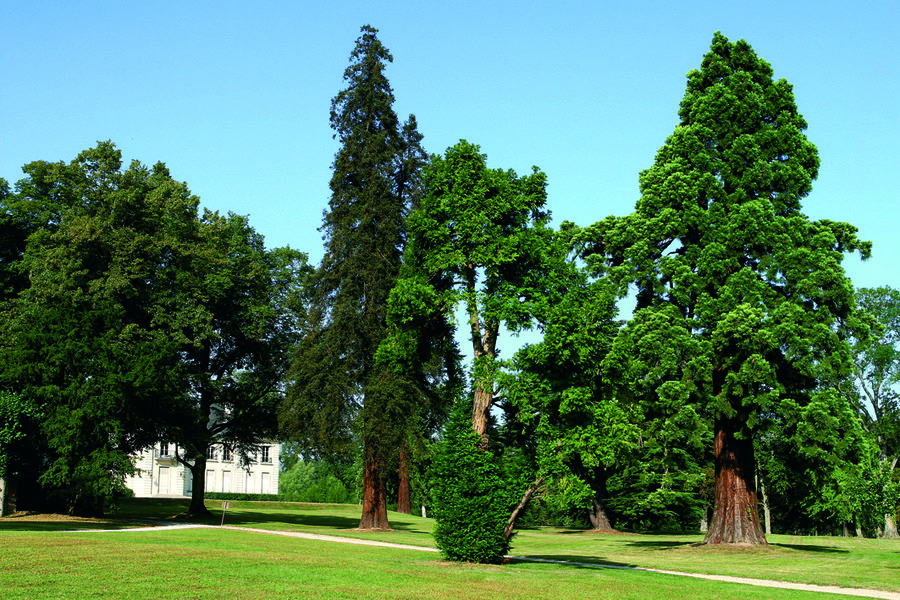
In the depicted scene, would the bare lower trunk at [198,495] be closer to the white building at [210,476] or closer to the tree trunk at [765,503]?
the white building at [210,476]

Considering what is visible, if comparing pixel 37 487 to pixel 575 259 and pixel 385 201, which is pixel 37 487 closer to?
pixel 385 201

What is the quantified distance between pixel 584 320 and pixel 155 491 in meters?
68.5

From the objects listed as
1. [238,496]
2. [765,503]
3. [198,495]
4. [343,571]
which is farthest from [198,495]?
[765,503]

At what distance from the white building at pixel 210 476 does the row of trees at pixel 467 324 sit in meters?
36.7

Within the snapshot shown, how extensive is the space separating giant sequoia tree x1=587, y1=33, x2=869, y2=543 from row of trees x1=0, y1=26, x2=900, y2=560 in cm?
10

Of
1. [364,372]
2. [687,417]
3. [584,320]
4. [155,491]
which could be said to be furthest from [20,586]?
[155,491]

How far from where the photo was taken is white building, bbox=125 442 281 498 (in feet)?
251

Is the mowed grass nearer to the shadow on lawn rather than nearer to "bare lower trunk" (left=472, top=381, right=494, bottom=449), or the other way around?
"bare lower trunk" (left=472, top=381, right=494, bottom=449)

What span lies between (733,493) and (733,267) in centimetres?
798

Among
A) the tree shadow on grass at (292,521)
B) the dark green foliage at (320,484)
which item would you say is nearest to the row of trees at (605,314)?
the tree shadow on grass at (292,521)

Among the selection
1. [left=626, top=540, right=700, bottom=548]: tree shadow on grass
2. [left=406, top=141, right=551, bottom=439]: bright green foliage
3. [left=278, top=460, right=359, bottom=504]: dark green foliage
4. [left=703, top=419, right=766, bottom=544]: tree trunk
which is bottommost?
[left=278, top=460, right=359, bottom=504]: dark green foliage

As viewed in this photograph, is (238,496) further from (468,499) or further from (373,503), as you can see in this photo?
(468,499)

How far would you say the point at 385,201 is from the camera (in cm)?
3622

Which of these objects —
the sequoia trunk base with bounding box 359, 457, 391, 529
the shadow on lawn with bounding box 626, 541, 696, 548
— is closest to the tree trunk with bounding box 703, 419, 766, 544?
the shadow on lawn with bounding box 626, 541, 696, 548
